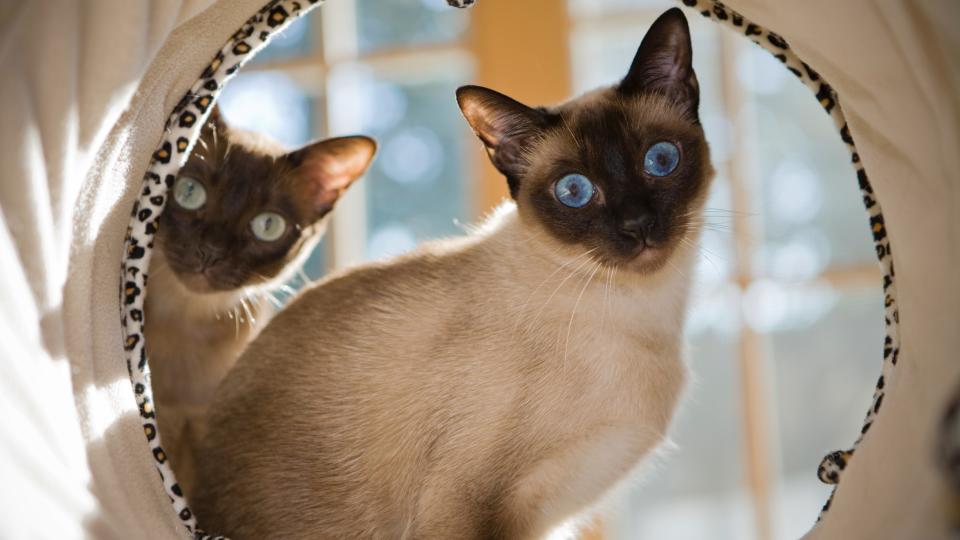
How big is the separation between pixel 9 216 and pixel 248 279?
28.4 inches

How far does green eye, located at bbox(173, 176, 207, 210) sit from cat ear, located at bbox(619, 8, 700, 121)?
918mm

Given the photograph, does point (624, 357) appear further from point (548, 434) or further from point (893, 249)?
point (893, 249)

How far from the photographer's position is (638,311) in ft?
5.83

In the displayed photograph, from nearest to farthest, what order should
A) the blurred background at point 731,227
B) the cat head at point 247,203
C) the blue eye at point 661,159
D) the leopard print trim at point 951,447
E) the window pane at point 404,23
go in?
the leopard print trim at point 951,447 → the blue eye at point 661,159 → the cat head at point 247,203 → the blurred background at point 731,227 → the window pane at point 404,23

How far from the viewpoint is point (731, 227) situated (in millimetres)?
2840

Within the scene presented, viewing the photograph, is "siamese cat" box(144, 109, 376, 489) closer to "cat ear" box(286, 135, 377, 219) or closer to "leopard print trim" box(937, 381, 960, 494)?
"cat ear" box(286, 135, 377, 219)

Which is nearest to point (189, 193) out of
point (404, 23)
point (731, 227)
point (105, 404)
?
point (105, 404)

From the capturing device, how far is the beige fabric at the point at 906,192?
4.28ft

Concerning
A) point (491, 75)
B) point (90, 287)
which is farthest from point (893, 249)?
point (491, 75)

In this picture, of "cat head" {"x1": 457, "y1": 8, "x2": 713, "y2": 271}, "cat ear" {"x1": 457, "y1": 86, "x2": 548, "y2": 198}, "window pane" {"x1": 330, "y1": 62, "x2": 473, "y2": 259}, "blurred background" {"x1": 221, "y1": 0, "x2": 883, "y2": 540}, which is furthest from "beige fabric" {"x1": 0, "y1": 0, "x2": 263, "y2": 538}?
"window pane" {"x1": 330, "y1": 62, "x2": 473, "y2": 259}

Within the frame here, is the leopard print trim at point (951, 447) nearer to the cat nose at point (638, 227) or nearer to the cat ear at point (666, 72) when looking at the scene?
the cat nose at point (638, 227)

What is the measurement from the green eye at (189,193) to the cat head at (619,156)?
0.65 meters

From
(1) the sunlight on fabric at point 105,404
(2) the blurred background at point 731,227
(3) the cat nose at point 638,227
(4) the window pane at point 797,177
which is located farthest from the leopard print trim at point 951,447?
(4) the window pane at point 797,177

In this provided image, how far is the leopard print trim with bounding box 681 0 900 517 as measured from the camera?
1507 millimetres
